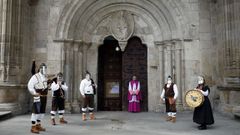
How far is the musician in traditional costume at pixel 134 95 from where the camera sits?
10.2 metres

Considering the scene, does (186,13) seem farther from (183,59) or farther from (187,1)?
(183,59)

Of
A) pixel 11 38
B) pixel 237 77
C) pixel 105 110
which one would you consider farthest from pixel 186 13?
pixel 11 38

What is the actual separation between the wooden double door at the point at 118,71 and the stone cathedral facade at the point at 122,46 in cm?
4

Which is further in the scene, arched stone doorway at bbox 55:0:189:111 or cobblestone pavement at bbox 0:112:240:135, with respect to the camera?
arched stone doorway at bbox 55:0:189:111

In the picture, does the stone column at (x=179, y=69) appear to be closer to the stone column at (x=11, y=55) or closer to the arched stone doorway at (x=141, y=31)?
the arched stone doorway at (x=141, y=31)

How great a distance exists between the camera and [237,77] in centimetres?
842

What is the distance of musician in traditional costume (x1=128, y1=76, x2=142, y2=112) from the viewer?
33.6 feet

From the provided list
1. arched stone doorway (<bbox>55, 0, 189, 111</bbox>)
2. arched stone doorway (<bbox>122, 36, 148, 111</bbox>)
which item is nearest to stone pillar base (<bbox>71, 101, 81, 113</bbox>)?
arched stone doorway (<bbox>55, 0, 189, 111</bbox>)

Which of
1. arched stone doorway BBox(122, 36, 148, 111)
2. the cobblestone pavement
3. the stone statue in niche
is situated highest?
the stone statue in niche

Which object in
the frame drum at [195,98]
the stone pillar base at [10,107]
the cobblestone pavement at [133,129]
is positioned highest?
the frame drum at [195,98]

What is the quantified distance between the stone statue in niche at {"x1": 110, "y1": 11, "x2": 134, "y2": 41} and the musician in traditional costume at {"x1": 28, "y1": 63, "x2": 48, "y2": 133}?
16.2 feet

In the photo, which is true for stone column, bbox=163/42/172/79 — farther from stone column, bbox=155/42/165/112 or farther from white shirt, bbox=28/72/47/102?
white shirt, bbox=28/72/47/102

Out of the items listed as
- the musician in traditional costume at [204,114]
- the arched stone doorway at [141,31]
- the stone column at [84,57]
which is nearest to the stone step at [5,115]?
the arched stone doorway at [141,31]

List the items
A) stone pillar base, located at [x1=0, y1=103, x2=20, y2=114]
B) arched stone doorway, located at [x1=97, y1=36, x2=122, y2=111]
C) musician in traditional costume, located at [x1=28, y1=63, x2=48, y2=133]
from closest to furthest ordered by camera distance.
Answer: musician in traditional costume, located at [x1=28, y1=63, x2=48, y2=133] → stone pillar base, located at [x1=0, y1=103, x2=20, y2=114] → arched stone doorway, located at [x1=97, y1=36, x2=122, y2=111]
